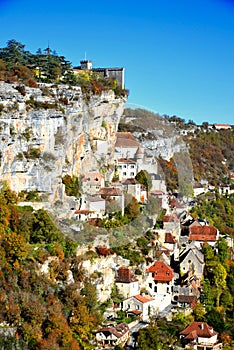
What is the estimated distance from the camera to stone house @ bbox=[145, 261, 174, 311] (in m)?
25.0

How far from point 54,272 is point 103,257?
2495mm

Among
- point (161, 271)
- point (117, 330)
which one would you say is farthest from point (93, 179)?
point (117, 330)

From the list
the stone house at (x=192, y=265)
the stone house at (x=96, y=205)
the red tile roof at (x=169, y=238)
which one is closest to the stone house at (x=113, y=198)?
the stone house at (x=96, y=205)

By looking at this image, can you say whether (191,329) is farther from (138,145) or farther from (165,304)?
(138,145)

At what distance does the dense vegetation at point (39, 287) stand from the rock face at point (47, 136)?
4.14ft

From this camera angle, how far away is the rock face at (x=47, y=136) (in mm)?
23781

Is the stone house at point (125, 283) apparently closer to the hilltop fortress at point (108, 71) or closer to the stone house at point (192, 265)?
the stone house at point (192, 265)

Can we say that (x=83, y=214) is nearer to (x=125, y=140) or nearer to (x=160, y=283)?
(x=160, y=283)

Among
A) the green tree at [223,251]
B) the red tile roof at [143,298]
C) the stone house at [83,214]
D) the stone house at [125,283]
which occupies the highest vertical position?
the stone house at [83,214]

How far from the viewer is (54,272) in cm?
2172

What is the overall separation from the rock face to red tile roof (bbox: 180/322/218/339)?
20.0 ft

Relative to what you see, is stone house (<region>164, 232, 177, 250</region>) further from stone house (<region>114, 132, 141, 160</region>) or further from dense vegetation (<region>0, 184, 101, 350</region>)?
dense vegetation (<region>0, 184, 101, 350</region>)

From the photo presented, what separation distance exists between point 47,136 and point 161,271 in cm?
600

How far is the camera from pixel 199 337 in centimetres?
2258
